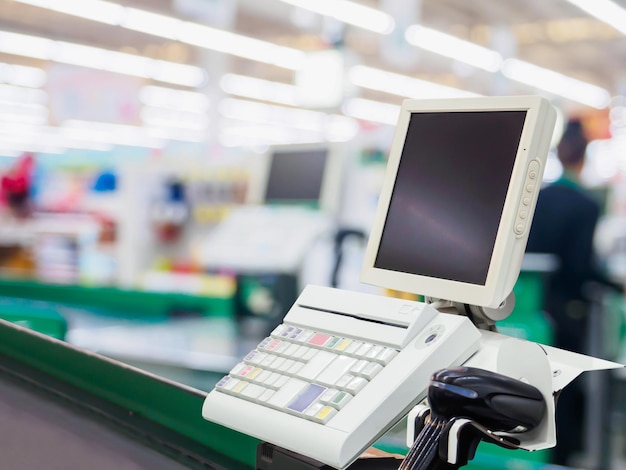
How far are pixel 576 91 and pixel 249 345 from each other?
1175 centimetres

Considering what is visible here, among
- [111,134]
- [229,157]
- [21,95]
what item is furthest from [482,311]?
[111,134]

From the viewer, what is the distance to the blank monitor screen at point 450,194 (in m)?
0.84

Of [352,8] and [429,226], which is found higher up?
[352,8]

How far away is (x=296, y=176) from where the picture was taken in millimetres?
3271

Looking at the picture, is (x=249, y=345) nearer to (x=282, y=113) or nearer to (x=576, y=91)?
(x=576, y=91)

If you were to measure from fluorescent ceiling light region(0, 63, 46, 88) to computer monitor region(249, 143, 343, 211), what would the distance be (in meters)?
10.3

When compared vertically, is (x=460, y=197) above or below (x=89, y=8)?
below

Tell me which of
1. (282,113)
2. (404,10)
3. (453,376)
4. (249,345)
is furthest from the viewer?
(282,113)

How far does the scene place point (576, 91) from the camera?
13.2m

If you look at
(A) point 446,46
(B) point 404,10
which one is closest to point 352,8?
(B) point 404,10

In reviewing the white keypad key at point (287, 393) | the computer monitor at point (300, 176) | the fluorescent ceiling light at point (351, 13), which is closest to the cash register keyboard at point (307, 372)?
the white keypad key at point (287, 393)

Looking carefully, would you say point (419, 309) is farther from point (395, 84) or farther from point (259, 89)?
point (259, 89)

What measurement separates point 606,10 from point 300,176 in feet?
19.2

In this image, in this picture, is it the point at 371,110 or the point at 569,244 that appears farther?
the point at 371,110
